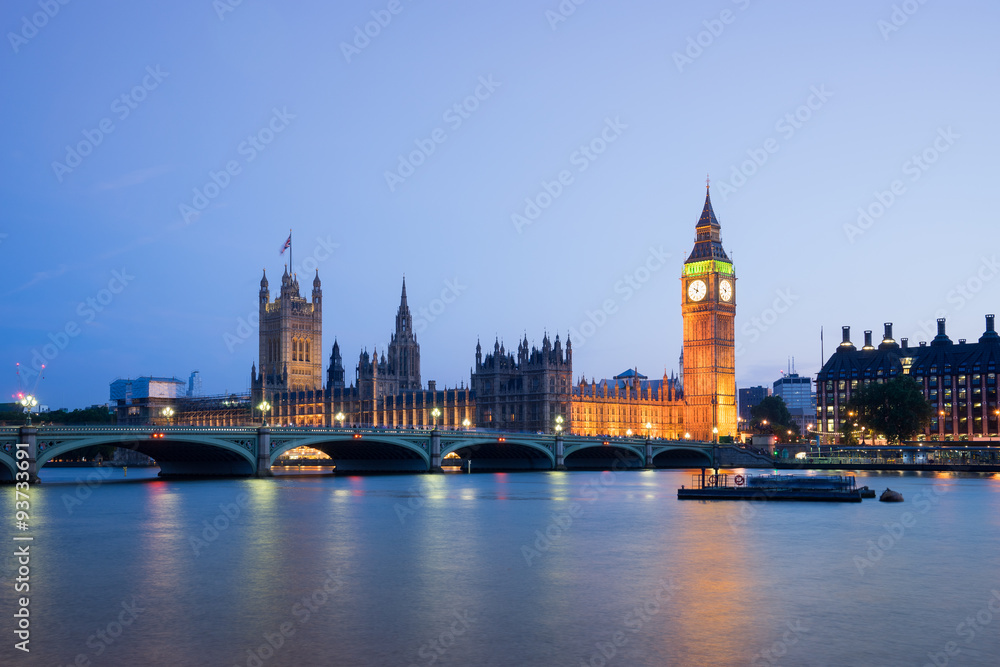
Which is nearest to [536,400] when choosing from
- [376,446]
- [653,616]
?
[376,446]

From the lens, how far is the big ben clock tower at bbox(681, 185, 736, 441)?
18075 centimetres

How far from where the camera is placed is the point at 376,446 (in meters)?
103

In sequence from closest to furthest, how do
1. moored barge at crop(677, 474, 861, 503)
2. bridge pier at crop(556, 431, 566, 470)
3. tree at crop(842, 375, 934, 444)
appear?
1. moored barge at crop(677, 474, 861, 503)
2. bridge pier at crop(556, 431, 566, 470)
3. tree at crop(842, 375, 934, 444)

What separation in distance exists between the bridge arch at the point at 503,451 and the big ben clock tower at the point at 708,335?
5829 cm

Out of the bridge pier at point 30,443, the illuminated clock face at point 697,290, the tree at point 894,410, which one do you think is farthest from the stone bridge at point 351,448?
the illuminated clock face at point 697,290

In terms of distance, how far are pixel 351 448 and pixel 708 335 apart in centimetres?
9257

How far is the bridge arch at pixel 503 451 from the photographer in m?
107

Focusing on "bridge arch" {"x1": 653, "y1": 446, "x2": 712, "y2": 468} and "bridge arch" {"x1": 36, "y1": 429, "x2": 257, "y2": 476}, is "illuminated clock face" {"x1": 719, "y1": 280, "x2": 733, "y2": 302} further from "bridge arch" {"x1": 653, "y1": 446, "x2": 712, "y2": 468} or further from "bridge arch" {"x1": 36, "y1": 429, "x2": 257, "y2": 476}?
"bridge arch" {"x1": 36, "y1": 429, "x2": 257, "y2": 476}

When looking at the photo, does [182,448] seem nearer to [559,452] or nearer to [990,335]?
[559,452]

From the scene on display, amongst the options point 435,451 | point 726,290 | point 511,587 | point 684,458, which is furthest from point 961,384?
point 511,587

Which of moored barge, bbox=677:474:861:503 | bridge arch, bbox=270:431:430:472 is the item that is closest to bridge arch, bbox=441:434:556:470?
bridge arch, bbox=270:431:430:472

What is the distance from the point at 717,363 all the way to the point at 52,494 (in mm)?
130956

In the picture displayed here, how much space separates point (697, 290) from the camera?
186875 millimetres

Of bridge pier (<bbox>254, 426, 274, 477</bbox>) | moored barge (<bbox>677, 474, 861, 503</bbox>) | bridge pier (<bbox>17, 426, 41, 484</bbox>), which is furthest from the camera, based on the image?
bridge pier (<bbox>254, 426, 274, 477</bbox>)
